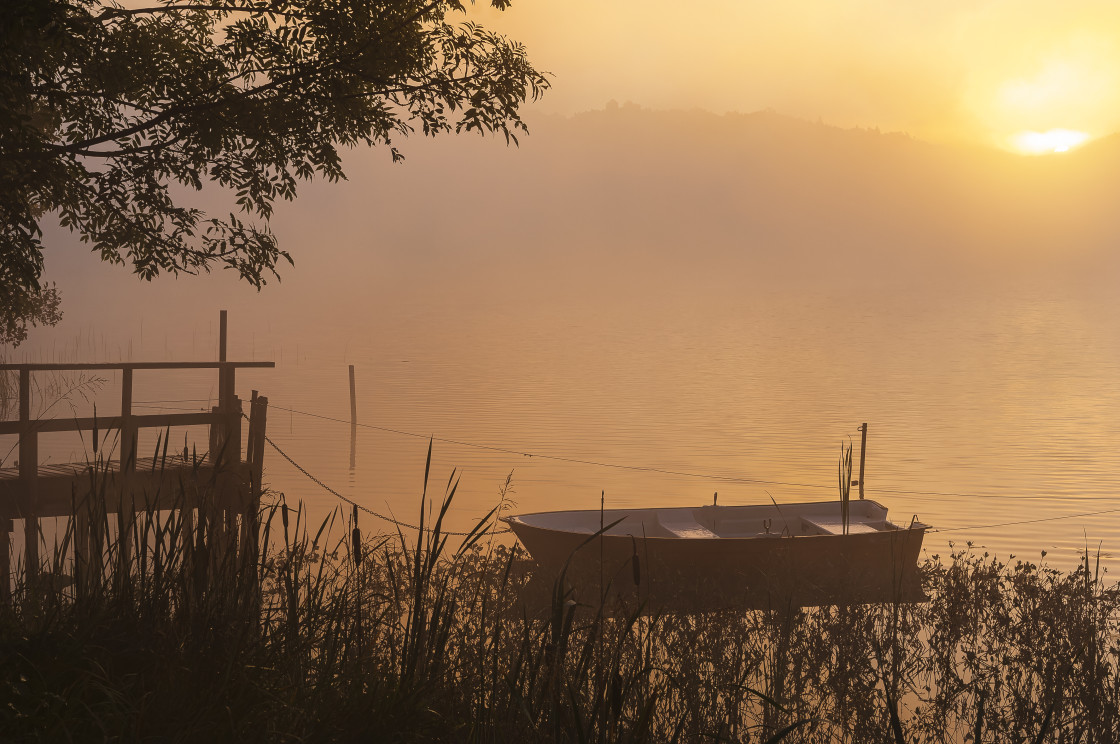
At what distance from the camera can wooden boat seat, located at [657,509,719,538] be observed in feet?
46.9

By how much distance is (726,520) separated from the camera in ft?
51.3

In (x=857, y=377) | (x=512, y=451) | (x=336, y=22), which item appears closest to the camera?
(x=336, y=22)

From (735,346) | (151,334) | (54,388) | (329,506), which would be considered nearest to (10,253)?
(329,506)

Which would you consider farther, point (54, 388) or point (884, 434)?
point (54, 388)

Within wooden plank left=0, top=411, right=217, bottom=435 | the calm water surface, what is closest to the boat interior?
the calm water surface

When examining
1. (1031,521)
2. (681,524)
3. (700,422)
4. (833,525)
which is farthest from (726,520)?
(700,422)

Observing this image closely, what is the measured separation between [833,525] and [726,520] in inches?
63.0

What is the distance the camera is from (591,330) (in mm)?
132000

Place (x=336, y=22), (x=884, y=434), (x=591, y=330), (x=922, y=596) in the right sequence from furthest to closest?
(x=591, y=330) → (x=884, y=434) → (x=922, y=596) → (x=336, y=22)

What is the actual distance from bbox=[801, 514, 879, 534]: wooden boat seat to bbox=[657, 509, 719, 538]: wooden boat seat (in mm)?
1533

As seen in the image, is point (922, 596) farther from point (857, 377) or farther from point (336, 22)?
point (857, 377)

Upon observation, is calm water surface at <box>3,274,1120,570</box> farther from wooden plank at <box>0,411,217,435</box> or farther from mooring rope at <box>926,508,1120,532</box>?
wooden plank at <box>0,411,217,435</box>

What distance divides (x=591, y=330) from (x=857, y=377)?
67663 mm

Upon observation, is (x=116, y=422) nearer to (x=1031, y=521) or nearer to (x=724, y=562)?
(x=724, y=562)
